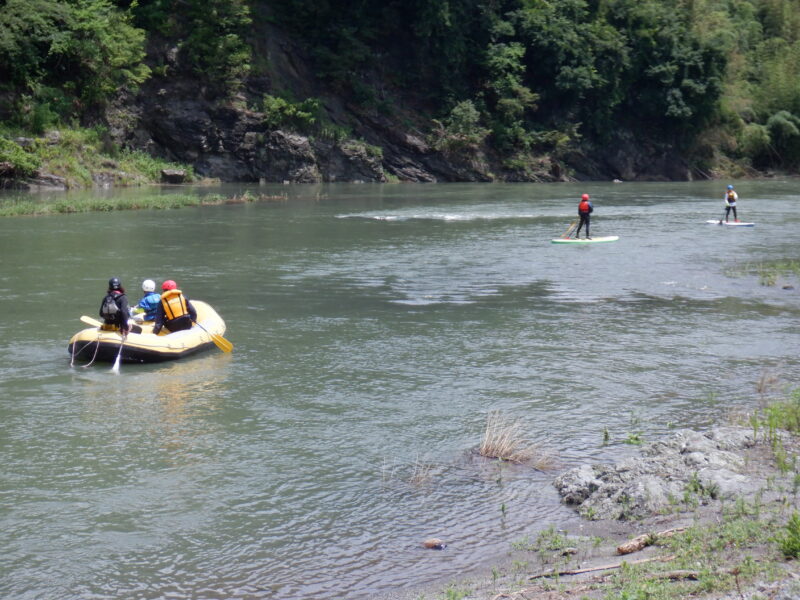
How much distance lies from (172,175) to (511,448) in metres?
46.8

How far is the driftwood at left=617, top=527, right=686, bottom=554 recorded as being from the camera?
732 cm

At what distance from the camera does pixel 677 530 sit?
7.52 metres

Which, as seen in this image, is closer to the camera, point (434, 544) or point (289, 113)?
point (434, 544)

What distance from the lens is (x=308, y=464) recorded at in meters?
10.3

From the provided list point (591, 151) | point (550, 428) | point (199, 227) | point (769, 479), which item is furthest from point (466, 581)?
point (591, 151)

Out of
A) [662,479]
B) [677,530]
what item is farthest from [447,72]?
[677,530]

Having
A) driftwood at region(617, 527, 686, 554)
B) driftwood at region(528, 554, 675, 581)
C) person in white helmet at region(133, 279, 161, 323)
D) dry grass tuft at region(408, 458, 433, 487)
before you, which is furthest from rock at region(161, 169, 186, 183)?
driftwood at region(528, 554, 675, 581)

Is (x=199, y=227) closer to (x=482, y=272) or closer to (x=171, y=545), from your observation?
(x=482, y=272)

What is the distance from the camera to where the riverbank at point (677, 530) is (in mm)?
6180

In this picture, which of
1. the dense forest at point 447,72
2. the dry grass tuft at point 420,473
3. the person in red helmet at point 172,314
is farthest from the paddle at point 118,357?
the dense forest at point 447,72

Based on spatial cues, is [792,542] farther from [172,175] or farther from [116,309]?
[172,175]

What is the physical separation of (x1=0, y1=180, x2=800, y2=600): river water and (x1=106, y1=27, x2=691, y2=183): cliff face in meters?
29.6

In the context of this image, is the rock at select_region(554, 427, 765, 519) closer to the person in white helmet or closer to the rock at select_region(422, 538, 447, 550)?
the rock at select_region(422, 538, 447, 550)

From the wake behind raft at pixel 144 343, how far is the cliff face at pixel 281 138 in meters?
41.9
